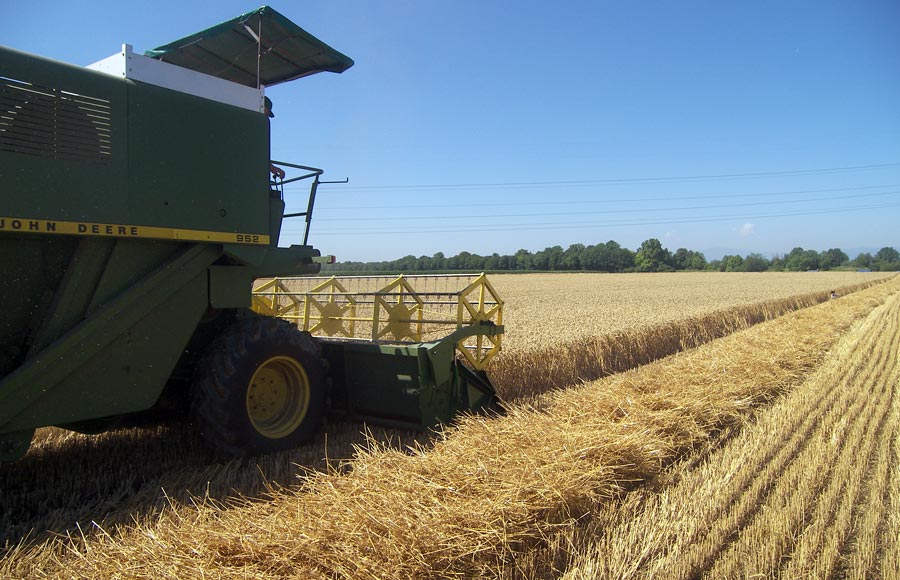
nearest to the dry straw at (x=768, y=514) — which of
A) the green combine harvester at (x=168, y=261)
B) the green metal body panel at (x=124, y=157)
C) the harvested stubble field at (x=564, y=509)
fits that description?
the harvested stubble field at (x=564, y=509)

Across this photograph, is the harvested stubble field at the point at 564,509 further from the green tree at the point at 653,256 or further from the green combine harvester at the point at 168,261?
the green tree at the point at 653,256

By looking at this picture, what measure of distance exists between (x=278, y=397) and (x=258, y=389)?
0.21m

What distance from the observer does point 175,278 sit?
3891 mm

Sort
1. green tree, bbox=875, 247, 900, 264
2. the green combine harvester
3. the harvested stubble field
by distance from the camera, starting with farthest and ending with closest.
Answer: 1. green tree, bbox=875, 247, 900, 264
2. the green combine harvester
3. the harvested stubble field

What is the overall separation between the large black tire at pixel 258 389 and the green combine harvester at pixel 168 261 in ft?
0.04

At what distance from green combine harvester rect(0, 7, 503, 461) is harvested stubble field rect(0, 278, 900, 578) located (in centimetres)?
57

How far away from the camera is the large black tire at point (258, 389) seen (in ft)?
13.3

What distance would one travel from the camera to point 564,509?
123 inches

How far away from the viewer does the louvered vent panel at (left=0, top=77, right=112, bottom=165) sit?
314cm

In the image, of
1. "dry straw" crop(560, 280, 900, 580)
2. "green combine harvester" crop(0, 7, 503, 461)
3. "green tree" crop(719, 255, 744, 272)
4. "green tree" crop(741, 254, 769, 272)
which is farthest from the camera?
"green tree" crop(719, 255, 744, 272)


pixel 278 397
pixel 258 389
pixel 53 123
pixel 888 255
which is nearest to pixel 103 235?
pixel 53 123

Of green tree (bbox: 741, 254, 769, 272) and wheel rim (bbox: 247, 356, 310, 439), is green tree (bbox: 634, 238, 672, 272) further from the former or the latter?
wheel rim (bbox: 247, 356, 310, 439)

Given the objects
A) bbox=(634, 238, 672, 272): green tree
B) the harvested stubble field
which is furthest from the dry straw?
bbox=(634, 238, 672, 272): green tree

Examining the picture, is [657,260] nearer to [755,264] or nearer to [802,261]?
[755,264]
